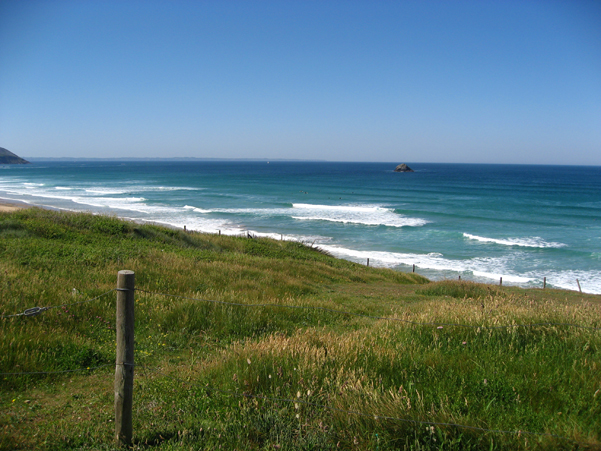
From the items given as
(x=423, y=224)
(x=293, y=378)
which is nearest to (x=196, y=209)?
(x=423, y=224)

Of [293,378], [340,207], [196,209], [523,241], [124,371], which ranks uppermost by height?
[124,371]

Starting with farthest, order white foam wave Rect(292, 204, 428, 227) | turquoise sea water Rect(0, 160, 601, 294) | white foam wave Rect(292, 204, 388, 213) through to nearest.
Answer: white foam wave Rect(292, 204, 388, 213), white foam wave Rect(292, 204, 428, 227), turquoise sea water Rect(0, 160, 601, 294)

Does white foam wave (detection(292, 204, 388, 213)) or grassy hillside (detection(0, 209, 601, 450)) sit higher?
grassy hillside (detection(0, 209, 601, 450))

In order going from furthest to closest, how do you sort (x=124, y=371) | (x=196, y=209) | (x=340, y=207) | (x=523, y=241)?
1. (x=340, y=207)
2. (x=196, y=209)
3. (x=523, y=241)
4. (x=124, y=371)

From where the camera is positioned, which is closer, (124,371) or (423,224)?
(124,371)

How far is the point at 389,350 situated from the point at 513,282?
2638cm

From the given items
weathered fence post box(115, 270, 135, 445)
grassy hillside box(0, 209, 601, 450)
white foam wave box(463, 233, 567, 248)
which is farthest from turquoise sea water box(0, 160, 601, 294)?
weathered fence post box(115, 270, 135, 445)

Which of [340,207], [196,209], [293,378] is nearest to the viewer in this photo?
[293,378]

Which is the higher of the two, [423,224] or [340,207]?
[340,207]

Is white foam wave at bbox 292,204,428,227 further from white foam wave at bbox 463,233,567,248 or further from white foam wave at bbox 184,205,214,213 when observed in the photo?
white foam wave at bbox 184,205,214,213

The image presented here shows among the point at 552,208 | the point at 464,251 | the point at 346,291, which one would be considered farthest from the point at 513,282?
the point at 552,208

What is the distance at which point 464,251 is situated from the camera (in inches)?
1427

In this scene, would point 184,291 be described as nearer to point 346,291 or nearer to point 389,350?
point 389,350

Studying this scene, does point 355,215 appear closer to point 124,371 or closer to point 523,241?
point 523,241
